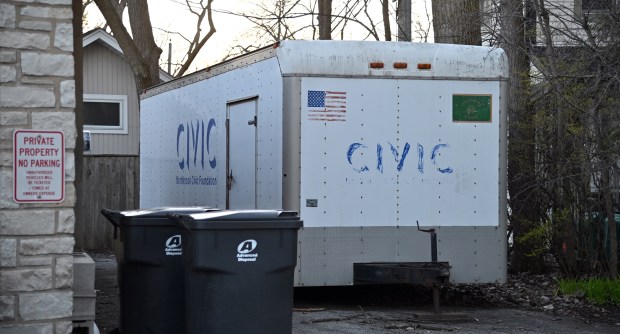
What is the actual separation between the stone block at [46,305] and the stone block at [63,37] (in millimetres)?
1756

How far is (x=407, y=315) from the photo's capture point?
436 inches

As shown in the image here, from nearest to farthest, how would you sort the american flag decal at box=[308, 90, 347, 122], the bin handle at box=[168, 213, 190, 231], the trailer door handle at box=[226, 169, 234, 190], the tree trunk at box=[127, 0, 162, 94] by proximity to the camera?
the bin handle at box=[168, 213, 190, 231] < the american flag decal at box=[308, 90, 347, 122] < the trailer door handle at box=[226, 169, 234, 190] < the tree trunk at box=[127, 0, 162, 94]

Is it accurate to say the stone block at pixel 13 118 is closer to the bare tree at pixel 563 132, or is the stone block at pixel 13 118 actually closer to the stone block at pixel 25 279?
the stone block at pixel 25 279

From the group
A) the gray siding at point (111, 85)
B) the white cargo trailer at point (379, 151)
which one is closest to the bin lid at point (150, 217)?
the white cargo trailer at point (379, 151)

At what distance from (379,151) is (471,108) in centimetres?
114

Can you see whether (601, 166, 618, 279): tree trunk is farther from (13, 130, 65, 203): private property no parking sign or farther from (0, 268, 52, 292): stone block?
(0, 268, 52, 292): stone block

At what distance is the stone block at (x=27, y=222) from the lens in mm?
7371

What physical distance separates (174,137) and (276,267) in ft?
25.4

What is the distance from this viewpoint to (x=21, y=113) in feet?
24.5

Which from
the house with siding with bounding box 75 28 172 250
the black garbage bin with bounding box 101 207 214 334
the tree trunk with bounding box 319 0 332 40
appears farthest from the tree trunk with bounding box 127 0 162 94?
the black garbage bin with bounding box 101 207 214 334

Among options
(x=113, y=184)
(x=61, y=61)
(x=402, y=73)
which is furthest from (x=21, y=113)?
(x=113, y=184)

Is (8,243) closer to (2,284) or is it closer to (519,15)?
(2,284)

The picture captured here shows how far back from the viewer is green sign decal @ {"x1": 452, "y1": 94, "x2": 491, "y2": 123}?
11.3m

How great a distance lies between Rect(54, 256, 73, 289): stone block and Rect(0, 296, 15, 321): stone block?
0.33m
